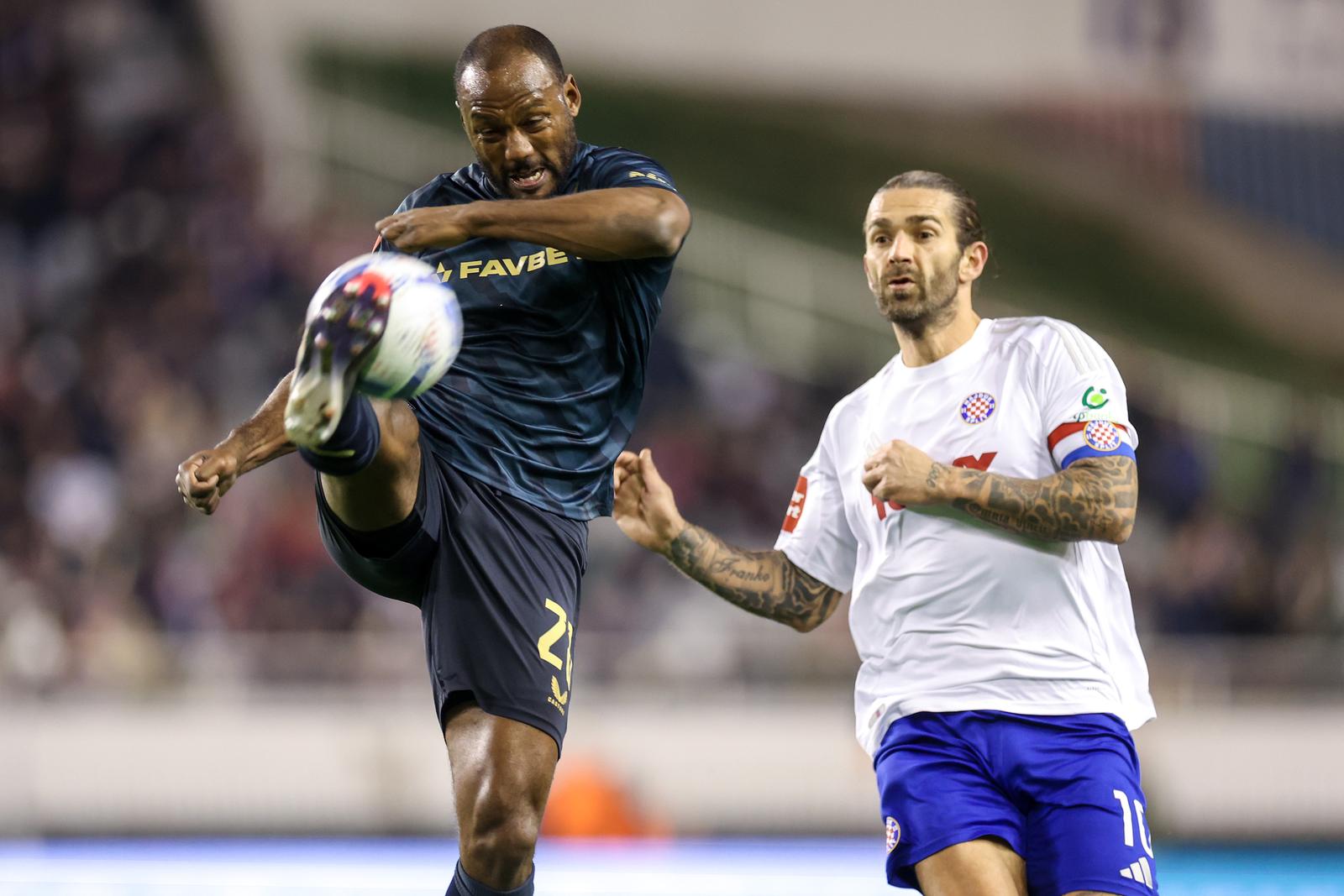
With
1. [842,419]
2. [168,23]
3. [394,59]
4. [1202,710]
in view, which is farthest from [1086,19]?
[842,419]

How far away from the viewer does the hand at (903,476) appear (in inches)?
154

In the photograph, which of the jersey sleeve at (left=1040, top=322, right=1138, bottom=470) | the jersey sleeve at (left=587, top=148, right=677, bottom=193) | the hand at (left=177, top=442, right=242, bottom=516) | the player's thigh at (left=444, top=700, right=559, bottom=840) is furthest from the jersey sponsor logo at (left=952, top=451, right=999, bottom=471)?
the hand at (left=177, top=442, right=242, bottom=516)

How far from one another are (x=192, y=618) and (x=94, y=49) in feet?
25.7

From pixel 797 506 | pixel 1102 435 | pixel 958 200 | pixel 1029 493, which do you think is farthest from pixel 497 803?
pixel 958 200

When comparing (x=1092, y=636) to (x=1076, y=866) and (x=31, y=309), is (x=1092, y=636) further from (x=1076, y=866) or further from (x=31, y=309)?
(x=31, y=309)

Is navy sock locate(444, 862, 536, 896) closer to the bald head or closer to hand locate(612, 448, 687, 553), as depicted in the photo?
hand locate(612, 448, 687, 553)

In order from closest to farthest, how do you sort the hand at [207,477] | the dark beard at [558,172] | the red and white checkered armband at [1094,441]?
the hand at [207,477], the red and white checkered armband at [1094,441], the dark beard at [558,172]

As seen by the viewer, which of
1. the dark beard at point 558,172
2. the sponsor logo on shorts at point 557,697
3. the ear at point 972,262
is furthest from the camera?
the ear at point 972,262

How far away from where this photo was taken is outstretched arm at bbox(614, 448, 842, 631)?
459 centimetres

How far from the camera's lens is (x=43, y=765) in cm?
1056

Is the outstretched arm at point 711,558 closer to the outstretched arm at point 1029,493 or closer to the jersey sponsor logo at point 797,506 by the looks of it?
the jersey sponsor logo at point 797,506

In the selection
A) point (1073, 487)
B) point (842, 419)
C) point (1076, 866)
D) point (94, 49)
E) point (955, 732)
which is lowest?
point (1076, 866)

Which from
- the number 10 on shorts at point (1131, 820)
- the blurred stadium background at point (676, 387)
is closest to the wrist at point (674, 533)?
the blurred stadium background at point (676, 387)

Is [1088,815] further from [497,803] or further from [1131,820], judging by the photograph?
[497,803]
